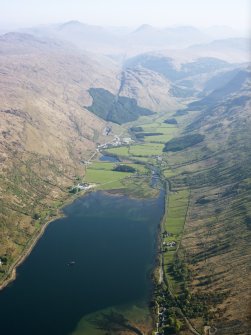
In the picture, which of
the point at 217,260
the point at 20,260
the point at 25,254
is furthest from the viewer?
the point at 25,254

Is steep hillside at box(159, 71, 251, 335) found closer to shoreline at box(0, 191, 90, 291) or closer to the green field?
the green field

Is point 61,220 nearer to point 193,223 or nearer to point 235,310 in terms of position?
point 193,223

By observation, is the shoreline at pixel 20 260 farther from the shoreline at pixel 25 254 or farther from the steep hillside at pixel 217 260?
the steep hillside at pixel 217 260

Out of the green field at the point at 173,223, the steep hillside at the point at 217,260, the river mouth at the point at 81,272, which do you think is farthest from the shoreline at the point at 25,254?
the steep hillside at the point at 217,260

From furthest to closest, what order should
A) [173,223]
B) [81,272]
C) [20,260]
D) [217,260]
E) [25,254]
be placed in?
[173,223] < [25,254] < [20,260] < [217,260] < [81,272]

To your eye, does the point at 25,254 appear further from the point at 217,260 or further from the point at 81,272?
the point at 217,260

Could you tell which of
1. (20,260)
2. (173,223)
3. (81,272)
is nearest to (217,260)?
(173,223)

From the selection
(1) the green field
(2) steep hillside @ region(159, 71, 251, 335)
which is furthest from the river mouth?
(2) steep hillside @ region(159, 71, 251, 335)

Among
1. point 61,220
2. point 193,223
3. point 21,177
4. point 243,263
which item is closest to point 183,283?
point 243,263
